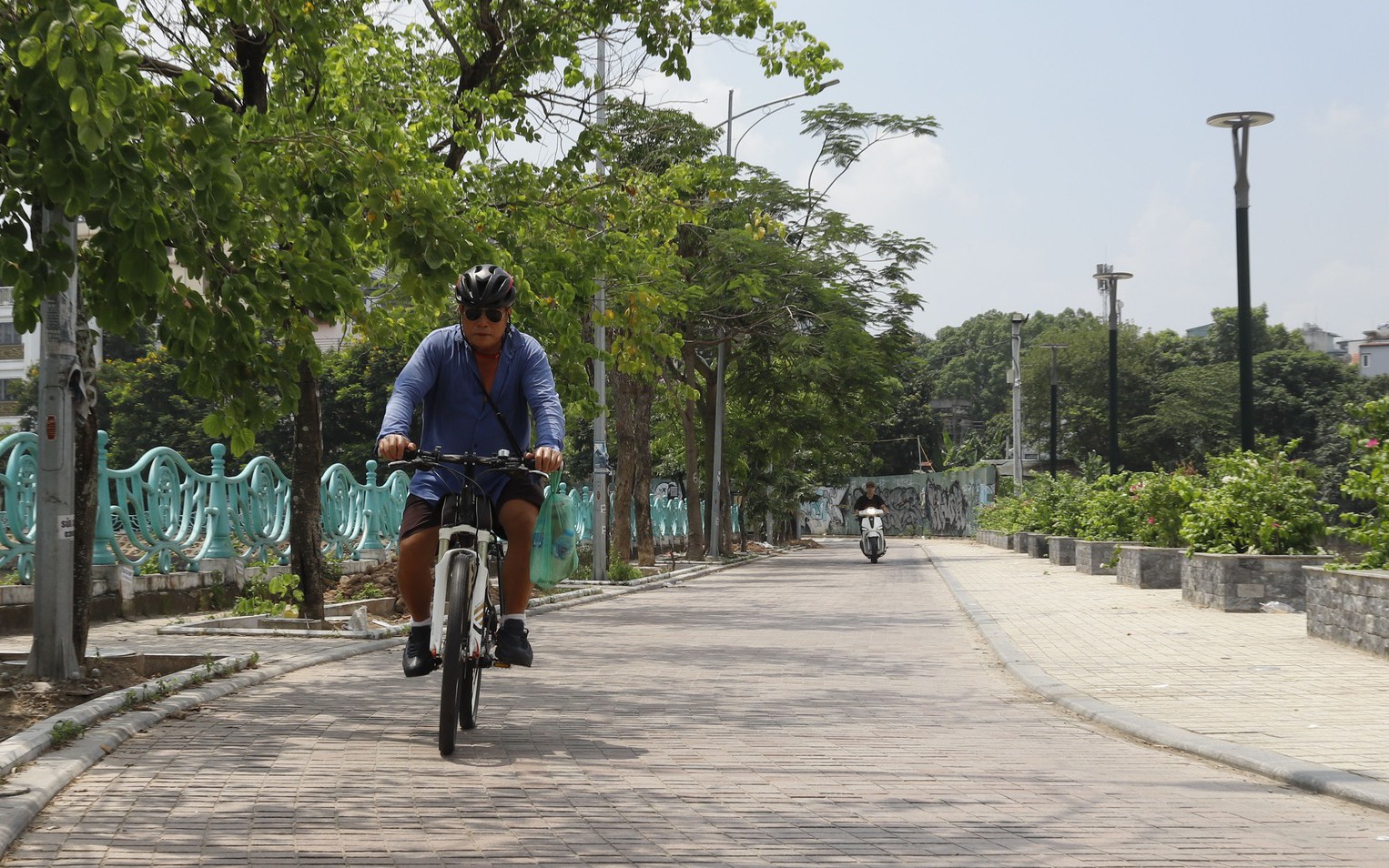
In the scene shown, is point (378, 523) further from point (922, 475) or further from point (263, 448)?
point (922, 475)

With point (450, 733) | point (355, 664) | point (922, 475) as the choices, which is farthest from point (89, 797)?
point (922, 475)

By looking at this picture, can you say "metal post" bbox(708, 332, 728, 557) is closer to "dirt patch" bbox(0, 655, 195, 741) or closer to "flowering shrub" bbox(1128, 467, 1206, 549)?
"flowering shrub" bbox(1128, 467, 1206, 549)

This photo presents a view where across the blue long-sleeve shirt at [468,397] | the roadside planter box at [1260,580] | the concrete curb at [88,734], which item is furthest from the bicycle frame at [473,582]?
the roadside planter box at [1260,580]

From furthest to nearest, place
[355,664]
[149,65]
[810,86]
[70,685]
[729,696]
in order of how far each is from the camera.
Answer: [810,86] → [149,65] → [355,664] → [729,696] → [70,685]

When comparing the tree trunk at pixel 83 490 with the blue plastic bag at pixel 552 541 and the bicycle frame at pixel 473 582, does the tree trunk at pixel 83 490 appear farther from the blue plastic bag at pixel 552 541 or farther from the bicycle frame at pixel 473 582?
the blue plastic bag at pixel 552 541

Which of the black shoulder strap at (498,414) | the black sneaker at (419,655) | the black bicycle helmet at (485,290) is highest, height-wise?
the black bicycle helmet at (485,290)

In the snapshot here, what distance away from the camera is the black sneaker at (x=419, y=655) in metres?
6.40

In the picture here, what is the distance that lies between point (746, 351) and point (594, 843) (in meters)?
31.8

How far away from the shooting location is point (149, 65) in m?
11.0

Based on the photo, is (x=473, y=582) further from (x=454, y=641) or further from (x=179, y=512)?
(x=179, y=512)

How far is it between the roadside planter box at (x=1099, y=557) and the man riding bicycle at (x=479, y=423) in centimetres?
1832

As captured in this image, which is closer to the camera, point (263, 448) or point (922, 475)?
point (263, 448)

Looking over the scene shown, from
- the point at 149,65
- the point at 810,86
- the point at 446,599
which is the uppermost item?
the point at 810,86

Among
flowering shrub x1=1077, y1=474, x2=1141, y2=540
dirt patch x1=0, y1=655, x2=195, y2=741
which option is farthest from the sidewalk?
flowering shrub x1=1077, y1=474, x2=1141, y2=540
